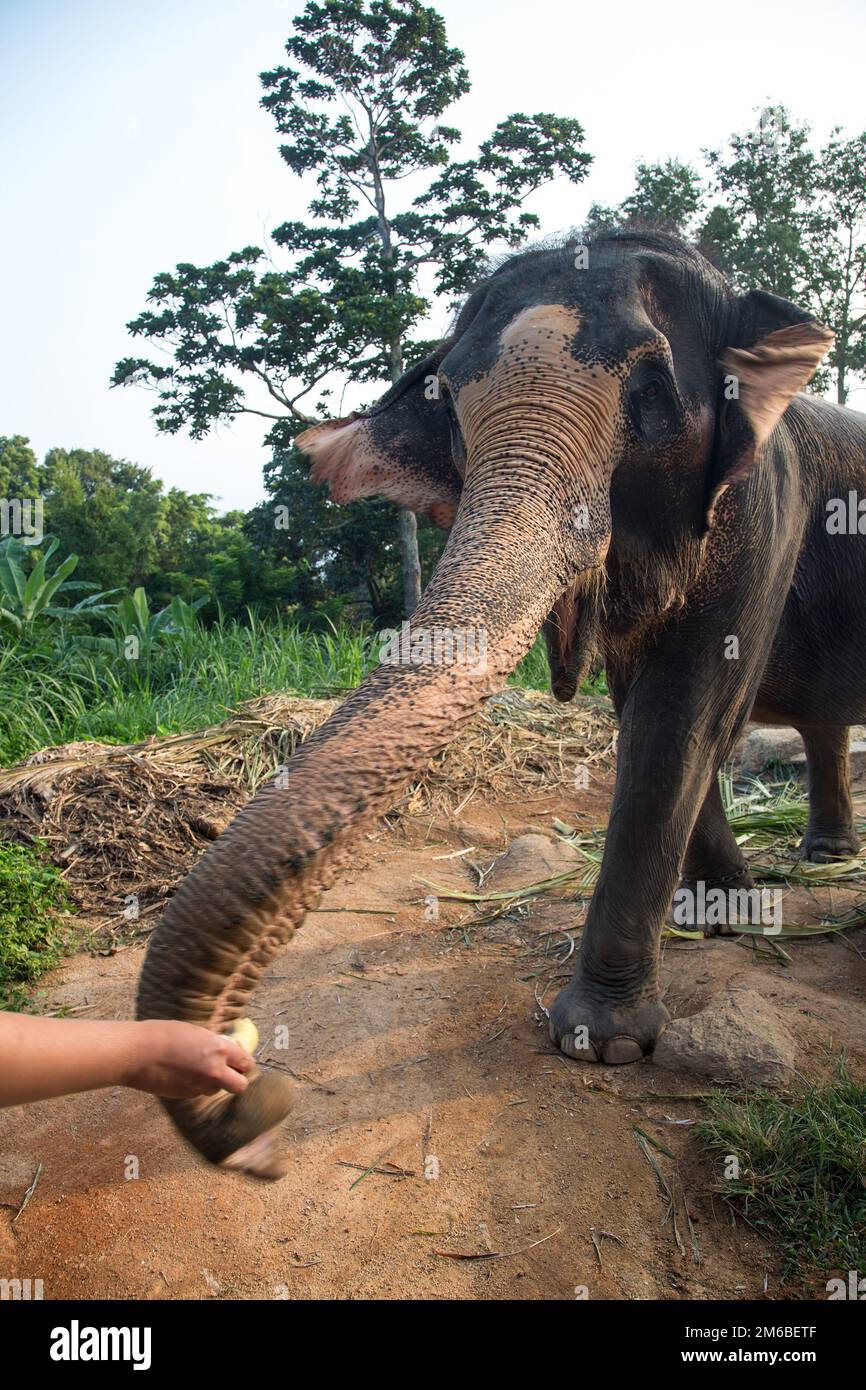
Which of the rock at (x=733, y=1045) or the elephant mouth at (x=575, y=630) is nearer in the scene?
the elephant mouth at (x=575, y=630)

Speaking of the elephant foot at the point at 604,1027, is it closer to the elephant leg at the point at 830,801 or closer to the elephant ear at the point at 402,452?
the elephant ear at the point at 402,452

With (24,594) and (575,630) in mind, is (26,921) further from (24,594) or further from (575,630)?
(24,594)

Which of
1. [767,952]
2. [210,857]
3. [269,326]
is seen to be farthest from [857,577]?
[269,326]

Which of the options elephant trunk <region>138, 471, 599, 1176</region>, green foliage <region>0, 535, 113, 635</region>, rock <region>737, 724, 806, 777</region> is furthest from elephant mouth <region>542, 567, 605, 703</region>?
green foliage <region>0, 535, 113, 635</region>

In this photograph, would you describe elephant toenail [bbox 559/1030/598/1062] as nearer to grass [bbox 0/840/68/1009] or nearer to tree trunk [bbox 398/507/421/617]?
grass [bbox 0/840/68/1009]

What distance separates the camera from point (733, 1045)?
330 cm

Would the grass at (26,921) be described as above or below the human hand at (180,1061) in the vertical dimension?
below

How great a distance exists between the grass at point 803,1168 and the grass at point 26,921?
2.93 meters

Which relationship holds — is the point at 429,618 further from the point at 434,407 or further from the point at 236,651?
the point at 236,651

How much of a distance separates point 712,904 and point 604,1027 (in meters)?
1.32

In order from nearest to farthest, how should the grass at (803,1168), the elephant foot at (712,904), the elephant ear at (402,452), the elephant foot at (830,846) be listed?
the grass at (803,1168)
the elephant ear at (402,452)
the elephant foot at (712,904)
the elephant foot at (830,846)

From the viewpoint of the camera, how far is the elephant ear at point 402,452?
367 cm

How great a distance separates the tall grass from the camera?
25.1 feet

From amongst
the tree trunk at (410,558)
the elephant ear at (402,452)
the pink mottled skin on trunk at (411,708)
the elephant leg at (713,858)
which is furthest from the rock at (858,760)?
the tree trunk at (410,558)
